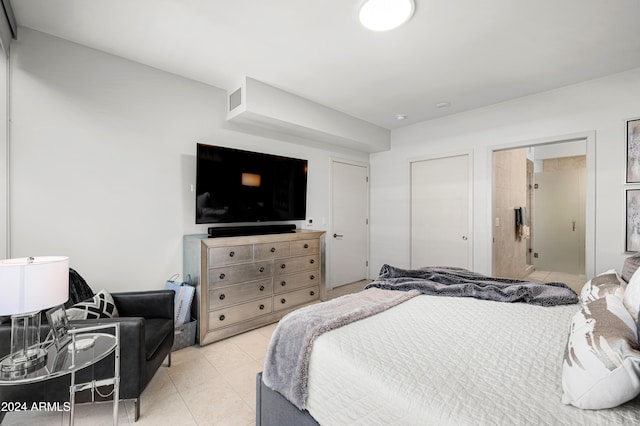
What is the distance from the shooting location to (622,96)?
9.31ft

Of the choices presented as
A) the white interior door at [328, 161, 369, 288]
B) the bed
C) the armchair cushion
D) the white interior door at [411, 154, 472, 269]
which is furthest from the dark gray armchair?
the white interior door at [411, 154, 472, 269]

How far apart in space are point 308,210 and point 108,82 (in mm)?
2609

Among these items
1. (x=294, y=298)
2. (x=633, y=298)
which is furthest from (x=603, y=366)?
(x=294, y=298)

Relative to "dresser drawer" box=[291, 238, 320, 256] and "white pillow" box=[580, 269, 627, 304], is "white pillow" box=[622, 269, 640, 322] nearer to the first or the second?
"white pillow" box=[580, 269, 627, 304]

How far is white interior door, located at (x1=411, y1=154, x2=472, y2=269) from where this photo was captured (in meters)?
3.99

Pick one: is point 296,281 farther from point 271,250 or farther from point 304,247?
point 271,250

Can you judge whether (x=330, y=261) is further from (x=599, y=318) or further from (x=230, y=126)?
(x=599, y=318)

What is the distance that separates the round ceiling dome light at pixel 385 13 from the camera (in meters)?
1.89

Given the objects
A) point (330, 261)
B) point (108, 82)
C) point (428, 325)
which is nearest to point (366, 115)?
point (330, 261)

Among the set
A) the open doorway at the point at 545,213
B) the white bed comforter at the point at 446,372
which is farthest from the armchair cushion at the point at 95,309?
the open doorway at the point at 545,213

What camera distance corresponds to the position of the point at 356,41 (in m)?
2.31

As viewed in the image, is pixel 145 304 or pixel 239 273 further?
pixel 239 273

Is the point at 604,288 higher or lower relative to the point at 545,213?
lower

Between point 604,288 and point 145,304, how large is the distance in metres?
3.09
